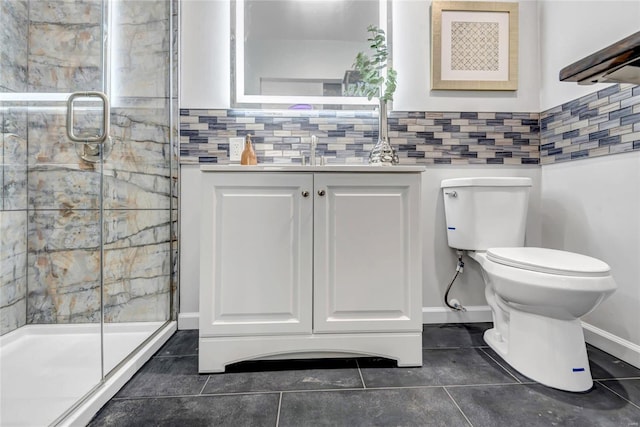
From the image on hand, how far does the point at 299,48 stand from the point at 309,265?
1178 mm

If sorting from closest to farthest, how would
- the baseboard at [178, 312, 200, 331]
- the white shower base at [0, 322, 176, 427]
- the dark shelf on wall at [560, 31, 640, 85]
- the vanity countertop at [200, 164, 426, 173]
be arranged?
the dark shelf on wall at [560, 31, 640, 85] < the white shower base at [0, 322, 176, 427] < the vanity countertop at [200, 164, 426, 173] < the baseboard at [178, 312, 200, 331]

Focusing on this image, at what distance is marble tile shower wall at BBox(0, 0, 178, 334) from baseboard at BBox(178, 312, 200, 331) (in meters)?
0.13

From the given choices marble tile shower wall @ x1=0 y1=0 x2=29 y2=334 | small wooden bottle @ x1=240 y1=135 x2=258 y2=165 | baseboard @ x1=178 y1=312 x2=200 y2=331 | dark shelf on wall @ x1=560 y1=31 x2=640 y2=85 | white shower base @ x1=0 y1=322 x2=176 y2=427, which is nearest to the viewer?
dark shelf on wall @ x1=560 y1=31 x2=640 y2=85

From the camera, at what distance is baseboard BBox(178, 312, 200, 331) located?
1.65 meters

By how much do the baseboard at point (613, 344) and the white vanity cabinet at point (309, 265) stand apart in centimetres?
84

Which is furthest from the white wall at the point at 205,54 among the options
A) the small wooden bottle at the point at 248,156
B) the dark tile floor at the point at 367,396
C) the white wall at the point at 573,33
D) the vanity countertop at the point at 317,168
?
the white wall at the point at 573,33

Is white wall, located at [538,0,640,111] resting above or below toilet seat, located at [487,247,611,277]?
above

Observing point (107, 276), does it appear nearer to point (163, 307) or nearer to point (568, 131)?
point (163, 307)

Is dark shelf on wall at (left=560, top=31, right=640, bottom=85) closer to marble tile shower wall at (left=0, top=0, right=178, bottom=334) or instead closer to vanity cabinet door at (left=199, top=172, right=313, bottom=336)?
vanity cabinet door at (left=199, top=172, right=313, bottom=336)

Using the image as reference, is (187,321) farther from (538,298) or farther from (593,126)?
(593,126)

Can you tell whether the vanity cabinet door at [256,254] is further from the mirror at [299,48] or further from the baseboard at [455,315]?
the baseboard at [455,315]

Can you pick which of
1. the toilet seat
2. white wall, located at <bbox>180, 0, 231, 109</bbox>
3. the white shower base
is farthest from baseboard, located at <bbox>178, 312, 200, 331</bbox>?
the toilet seat

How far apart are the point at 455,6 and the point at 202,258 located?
5.95 feet

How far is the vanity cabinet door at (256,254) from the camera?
120 centimetres
